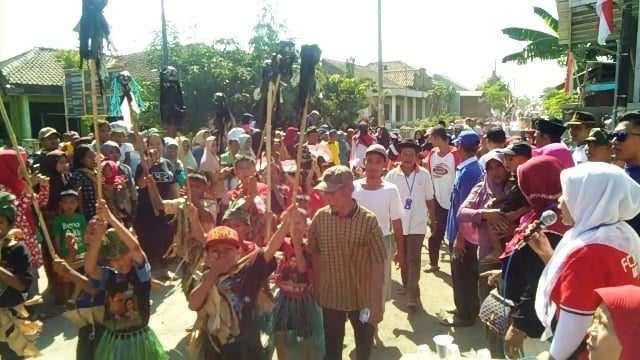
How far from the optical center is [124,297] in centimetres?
328

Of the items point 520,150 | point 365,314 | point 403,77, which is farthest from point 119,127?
point 403,77

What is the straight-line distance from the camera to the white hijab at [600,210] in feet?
7.27

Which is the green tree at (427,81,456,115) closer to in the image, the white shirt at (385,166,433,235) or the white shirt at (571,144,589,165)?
the white shirt at (571,144,589,165)

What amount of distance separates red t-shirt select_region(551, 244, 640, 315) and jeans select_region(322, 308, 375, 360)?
1.78 metres

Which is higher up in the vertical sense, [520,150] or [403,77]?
[403,77]

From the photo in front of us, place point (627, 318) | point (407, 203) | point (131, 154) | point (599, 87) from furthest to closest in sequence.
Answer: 1. point (599, 87)
2. point (131, 154)
3. point (407, 203)
4. point (627, 318)

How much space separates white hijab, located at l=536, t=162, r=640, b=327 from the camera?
2.22 meters

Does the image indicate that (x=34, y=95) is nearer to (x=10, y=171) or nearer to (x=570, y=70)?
(x=10, y=171)

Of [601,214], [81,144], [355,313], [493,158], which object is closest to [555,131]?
[493,158]

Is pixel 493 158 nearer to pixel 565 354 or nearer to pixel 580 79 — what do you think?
pixel 565 354

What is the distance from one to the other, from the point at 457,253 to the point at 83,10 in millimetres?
3903

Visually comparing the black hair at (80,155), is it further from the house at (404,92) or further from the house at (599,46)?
the house at (404,92)

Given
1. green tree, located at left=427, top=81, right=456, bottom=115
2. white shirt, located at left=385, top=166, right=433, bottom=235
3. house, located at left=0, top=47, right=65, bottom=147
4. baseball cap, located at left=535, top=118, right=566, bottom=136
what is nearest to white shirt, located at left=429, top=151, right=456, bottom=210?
white shirt, located at left=385, top=166, right=433, bottom=235

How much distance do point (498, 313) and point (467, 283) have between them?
2264mm
